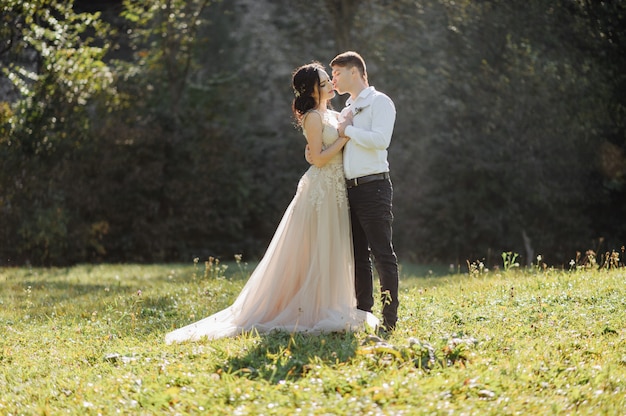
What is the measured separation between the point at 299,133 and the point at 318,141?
9.65 metres

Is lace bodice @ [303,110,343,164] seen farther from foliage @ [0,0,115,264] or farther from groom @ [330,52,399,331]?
foliage @ [0,0,115,264]

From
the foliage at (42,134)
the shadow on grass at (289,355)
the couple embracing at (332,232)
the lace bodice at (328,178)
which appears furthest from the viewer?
the foliage at (42,134)

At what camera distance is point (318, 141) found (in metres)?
5.87

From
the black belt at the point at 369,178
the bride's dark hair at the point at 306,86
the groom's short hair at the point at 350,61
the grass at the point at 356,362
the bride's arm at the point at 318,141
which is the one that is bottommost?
the grass at the point at 356,362

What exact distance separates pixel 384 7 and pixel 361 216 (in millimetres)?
10311

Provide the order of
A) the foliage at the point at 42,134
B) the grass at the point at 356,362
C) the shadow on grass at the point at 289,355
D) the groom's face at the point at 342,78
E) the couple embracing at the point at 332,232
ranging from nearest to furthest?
the grass at the point at 356,362 < the shadow on grass at the point at 289,355 < the couple embracing at the point at 332,232 < the groom's face at the point at 342,78 < the foliage at the point at 42,134

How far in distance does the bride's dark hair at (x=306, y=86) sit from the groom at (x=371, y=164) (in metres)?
0.16

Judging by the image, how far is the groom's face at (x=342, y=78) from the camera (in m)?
5.79

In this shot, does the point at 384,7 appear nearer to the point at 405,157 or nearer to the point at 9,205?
the point at 405,157

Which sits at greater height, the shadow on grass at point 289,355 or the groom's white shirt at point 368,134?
the groom's white shirt at point 368,134

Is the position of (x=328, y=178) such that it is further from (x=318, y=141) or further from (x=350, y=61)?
(x=350, y=61)

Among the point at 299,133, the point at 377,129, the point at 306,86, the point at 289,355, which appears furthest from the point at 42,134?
the point at 289,355

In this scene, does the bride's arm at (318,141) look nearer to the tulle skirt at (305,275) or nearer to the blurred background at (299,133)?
the tulle skirt at (305,275)

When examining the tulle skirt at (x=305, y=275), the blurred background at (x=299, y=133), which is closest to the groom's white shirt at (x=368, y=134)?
the tulle skirt at (x=305, y=275)
